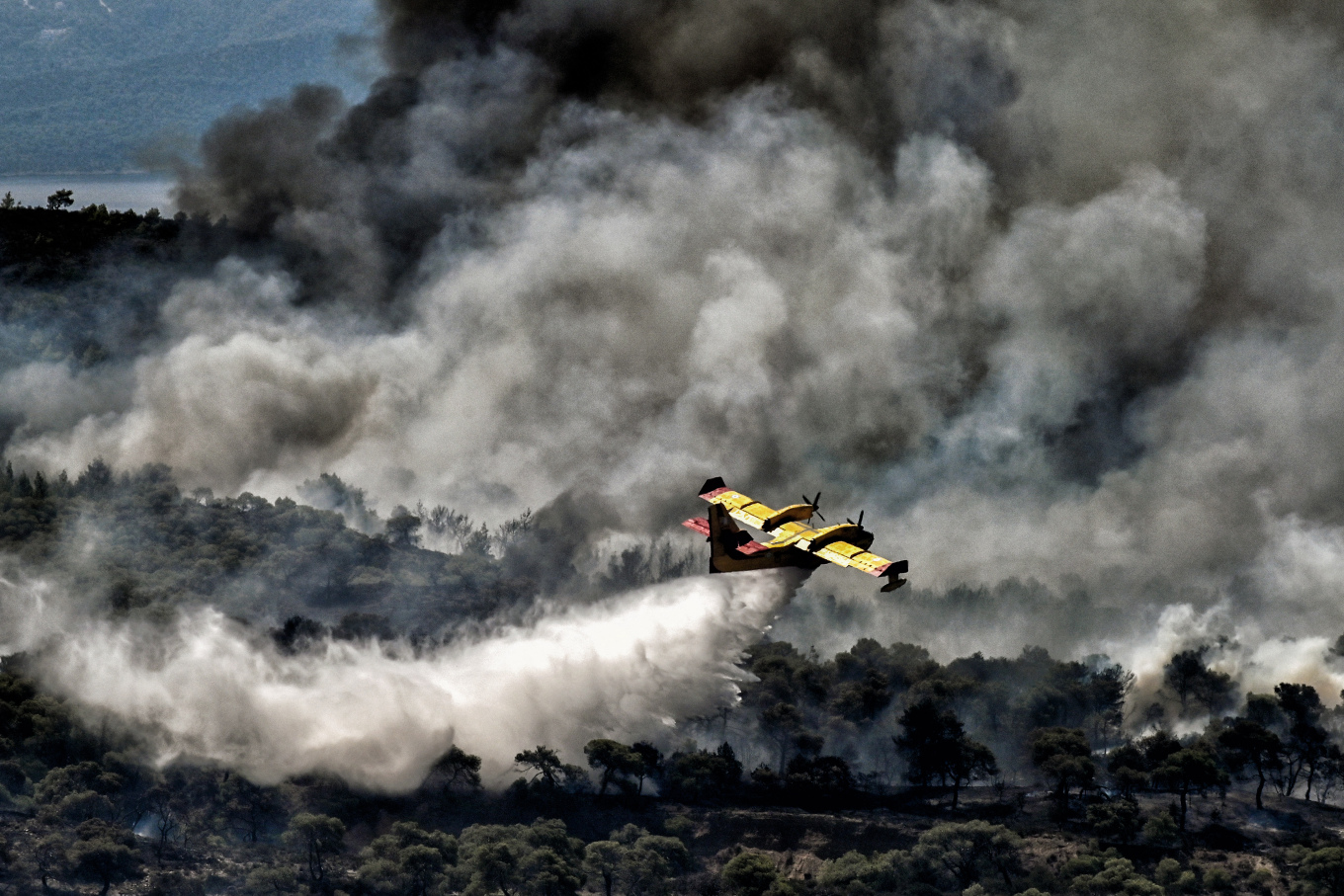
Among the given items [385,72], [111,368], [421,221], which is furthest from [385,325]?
[385,72]

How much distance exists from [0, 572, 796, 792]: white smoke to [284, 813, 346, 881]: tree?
130 inches

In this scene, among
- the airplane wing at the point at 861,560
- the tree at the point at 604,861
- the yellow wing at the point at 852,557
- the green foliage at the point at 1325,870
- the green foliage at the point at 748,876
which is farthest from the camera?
the tree at the point at 604,861

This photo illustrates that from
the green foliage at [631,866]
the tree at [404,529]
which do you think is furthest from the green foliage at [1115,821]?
the tree at [404,529]

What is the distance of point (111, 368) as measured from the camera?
465ft

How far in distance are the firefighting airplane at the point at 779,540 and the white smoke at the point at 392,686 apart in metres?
9.29

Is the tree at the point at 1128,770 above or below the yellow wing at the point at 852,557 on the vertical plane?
below

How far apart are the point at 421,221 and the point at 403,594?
59597 mm

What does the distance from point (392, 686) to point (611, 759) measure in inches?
666

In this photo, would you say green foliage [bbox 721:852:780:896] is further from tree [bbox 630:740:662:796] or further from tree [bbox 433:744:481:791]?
tree [bbox 433:744:481:791]

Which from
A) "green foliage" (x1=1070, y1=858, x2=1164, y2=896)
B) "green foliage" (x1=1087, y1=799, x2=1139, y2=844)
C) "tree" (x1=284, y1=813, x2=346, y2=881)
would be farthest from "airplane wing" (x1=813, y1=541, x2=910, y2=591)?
"tree" (x1=284, y1=813, x2=346, y2=881)

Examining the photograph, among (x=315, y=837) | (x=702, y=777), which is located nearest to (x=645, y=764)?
(x=702, y=777)

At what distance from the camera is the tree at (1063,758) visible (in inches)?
3846

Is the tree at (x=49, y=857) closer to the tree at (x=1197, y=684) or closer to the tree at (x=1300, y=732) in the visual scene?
the tree at (x=1300, y=732)

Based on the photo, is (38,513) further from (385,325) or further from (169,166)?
(169,166)
